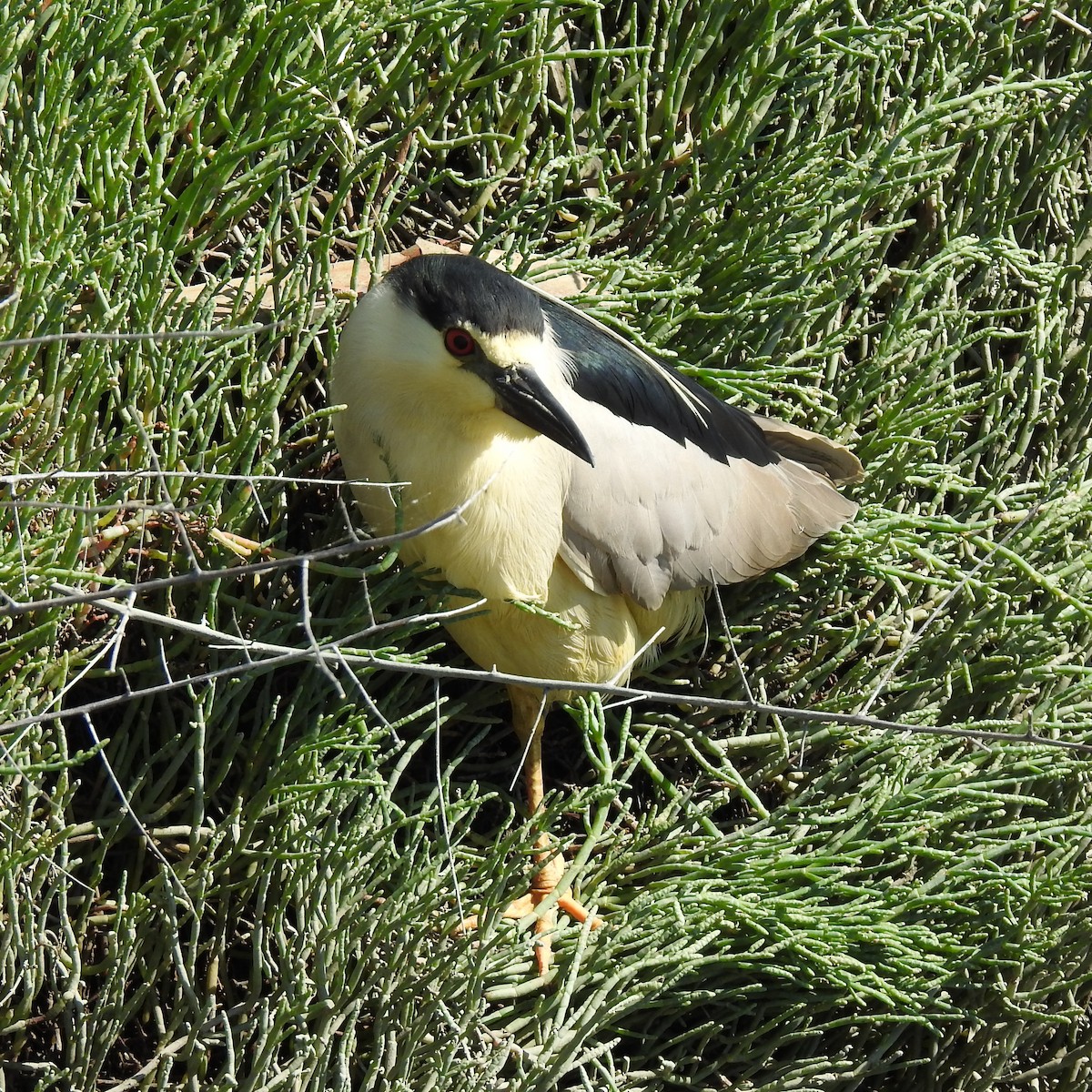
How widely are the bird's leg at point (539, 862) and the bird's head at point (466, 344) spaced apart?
480mm

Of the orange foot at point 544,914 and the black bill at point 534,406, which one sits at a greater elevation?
the black bill at point 534,406

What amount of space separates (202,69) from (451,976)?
1465 millimetres

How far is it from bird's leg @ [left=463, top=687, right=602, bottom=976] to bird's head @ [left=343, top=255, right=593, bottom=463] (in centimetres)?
48

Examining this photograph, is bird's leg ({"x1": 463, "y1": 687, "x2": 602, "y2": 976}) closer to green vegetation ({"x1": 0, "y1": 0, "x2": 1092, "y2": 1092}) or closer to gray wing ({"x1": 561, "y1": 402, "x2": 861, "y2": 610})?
green vegetation ({"x1": 0, "y1": 0, "x2": 1092, "y2": 1092})

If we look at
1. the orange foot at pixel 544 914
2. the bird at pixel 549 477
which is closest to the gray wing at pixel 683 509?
the bird at pixel 549 477

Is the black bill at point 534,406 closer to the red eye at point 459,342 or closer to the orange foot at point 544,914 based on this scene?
the red eye at point 459,342

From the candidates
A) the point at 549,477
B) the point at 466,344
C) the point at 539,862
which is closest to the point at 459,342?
the point at 466,344

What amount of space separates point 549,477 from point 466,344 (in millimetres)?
293

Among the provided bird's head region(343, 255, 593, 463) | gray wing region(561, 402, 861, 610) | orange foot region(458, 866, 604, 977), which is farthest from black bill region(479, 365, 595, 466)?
orange foot region(458, 866, 604, 977)

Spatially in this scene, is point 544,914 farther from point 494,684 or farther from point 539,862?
point 494,684

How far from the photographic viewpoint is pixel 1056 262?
3.09 m

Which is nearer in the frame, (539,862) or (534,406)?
(534,406)

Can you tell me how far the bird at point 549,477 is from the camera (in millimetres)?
2232

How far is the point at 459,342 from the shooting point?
221 cm
